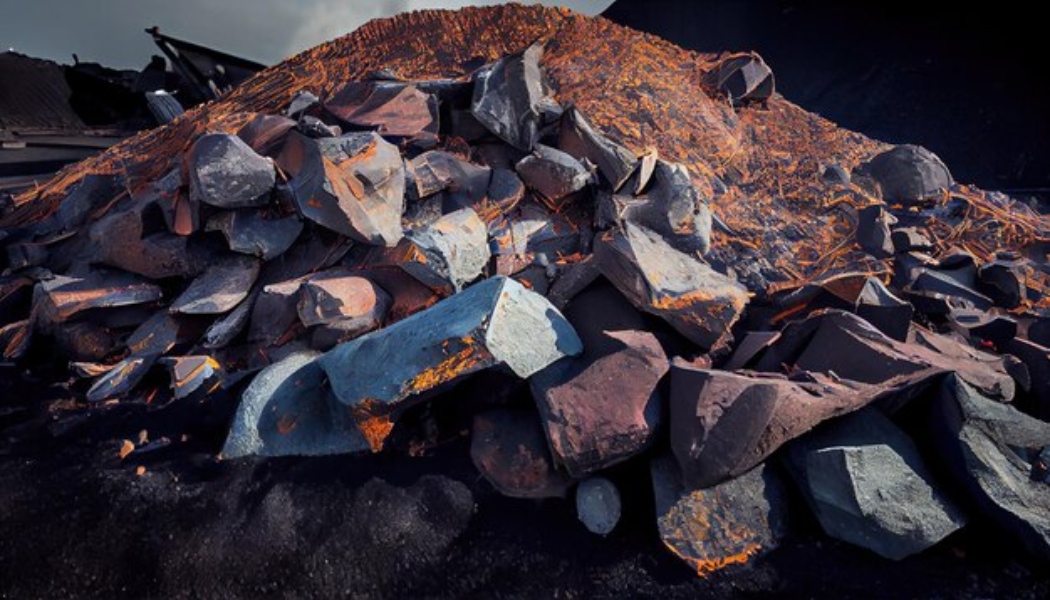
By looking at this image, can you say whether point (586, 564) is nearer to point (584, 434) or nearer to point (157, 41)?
point (584, 434)

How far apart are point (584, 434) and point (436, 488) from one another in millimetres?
715

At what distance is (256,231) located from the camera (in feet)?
9.68

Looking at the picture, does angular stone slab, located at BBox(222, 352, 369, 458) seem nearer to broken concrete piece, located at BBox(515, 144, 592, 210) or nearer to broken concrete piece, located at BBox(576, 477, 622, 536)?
broken concrete piece, located at BBox(576, 477, 622, 536)

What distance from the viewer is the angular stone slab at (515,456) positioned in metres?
2.04

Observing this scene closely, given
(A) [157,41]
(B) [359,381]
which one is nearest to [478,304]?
(B) [359,381]

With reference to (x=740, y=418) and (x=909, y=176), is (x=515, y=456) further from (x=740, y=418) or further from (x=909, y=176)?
(x=909, y=176)

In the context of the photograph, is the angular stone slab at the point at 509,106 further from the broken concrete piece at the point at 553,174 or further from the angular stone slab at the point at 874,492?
the angular stone slab at the point at 874,492

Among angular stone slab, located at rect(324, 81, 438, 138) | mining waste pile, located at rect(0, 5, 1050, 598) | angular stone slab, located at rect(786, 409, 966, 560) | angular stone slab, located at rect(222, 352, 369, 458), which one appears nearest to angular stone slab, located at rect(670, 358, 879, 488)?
mining waste pile, located at rect(0, 5, 1050, 598)

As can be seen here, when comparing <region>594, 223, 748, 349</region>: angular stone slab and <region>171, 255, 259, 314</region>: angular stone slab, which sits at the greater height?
<region>171, 255, 259, 314</region>: angular stone slab

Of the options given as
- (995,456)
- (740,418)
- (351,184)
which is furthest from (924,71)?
(351,184)

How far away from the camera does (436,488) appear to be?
6.73ft

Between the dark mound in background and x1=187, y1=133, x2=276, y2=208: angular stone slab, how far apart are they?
9.42 meters

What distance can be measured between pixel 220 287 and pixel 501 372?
1953 mm

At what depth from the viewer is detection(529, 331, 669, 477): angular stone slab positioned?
6.31ft
